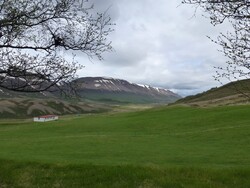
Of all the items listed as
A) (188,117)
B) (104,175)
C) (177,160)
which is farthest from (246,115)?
(104,175)

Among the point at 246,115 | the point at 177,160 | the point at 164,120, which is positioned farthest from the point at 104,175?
the point at 164,120

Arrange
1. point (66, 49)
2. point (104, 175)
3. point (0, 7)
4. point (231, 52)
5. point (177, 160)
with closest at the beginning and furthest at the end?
point (231, 52) < point (0, 7) < point (66, 49) < point (104, 175) < point (177, 160)

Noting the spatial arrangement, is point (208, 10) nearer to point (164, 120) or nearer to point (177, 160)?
point (177, 160)

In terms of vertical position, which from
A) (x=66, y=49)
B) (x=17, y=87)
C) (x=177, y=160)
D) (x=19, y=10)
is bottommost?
(x=177, y=160)

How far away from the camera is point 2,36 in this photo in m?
12.5

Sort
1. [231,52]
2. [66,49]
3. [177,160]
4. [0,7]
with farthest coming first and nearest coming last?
[177,160] < [66,49] < [0,7] < [231,52]

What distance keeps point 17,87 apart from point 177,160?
14.0m

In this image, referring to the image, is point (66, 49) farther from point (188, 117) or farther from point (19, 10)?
point (188, 117)

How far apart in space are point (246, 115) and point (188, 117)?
1057cm

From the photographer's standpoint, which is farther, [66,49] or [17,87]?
[66,49]

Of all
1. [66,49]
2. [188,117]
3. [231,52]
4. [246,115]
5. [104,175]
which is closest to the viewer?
[231,52]

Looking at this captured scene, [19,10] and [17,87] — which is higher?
[19,10]

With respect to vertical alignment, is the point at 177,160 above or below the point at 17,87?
below

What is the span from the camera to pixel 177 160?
2409cm
